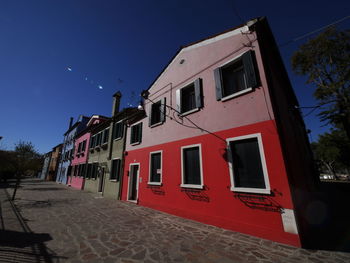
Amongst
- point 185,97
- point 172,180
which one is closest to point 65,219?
point 172,180

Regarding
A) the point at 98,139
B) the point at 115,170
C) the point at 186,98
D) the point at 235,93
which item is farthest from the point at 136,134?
the point at 98,139

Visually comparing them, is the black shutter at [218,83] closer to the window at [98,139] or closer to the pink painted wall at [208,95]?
the pink painted wall at [208,95]

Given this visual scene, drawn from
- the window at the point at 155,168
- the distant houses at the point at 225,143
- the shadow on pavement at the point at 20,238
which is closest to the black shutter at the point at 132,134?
the distant houses at the point at 225,143

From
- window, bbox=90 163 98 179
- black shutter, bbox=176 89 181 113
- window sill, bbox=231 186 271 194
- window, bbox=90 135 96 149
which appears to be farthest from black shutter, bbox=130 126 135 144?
window, bbox=90 135 96 149

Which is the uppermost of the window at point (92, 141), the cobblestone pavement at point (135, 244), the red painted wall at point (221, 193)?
the window at point (92, 141)

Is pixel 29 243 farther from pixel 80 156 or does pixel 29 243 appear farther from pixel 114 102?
pixel 80 156

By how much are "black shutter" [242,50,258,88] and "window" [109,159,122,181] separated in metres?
10.5

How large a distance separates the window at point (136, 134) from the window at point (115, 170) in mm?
2373

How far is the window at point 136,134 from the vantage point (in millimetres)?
10330

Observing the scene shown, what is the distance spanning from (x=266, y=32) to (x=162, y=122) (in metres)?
6.49

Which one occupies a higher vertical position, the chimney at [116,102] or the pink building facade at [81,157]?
the chimney at [116,102]

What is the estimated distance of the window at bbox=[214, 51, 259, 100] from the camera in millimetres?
5355

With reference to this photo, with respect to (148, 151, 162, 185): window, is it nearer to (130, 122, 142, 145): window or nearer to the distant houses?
the distant houses

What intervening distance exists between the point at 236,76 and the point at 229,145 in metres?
3.05
